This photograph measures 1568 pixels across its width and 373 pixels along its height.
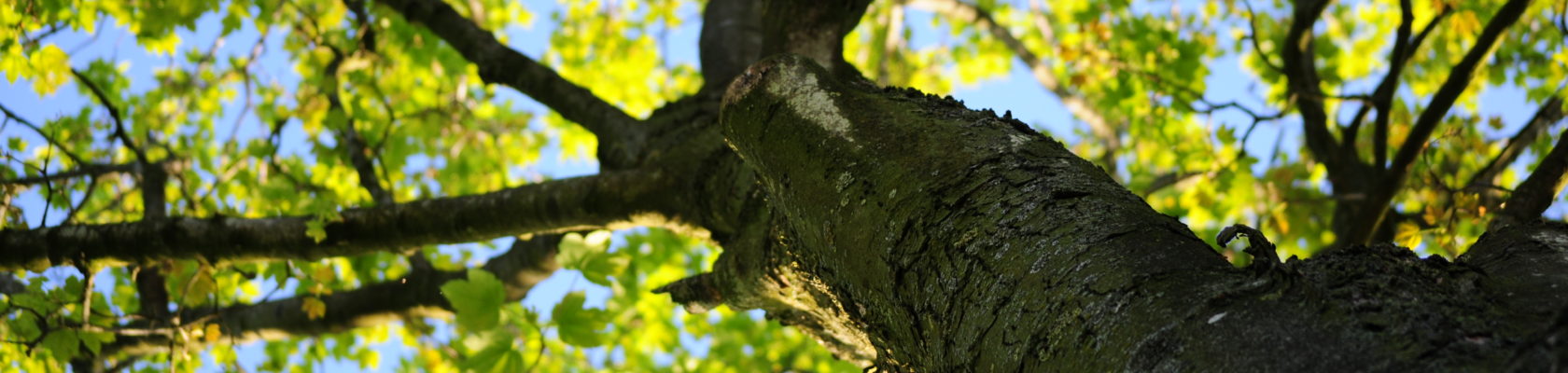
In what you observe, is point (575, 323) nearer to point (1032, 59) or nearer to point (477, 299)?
point (477, 299)

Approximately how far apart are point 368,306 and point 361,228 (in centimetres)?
147

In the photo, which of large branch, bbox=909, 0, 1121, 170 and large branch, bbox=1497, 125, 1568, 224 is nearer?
large branch, bbox=1497, 125, 1568, 224

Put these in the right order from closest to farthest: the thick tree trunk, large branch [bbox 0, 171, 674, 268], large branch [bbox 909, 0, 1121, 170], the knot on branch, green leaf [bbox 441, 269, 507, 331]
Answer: the thick tree trunk < the knot on branch < large branch [bbox 0, 171, 674, 268] < green leaf [bbox 441, 269, 507, 331] < large branch [bbox 909, 0, 1121, 170]

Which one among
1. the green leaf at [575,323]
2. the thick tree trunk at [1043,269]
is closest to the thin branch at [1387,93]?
the thick tree trunk at [1043,269]

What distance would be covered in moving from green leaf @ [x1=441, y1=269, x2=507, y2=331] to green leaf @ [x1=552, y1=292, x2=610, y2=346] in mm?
199

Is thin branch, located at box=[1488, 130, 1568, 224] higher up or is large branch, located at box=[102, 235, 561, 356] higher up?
large branch, located at box=[102, 235, 561, 356]

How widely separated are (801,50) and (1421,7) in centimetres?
636

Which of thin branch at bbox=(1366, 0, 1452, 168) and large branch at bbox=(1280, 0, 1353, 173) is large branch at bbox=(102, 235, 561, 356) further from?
large branch at bbox=(1280, 0, 1353, 173)

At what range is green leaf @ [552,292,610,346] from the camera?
3.08 meters

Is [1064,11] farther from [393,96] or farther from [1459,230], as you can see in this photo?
[393,96]

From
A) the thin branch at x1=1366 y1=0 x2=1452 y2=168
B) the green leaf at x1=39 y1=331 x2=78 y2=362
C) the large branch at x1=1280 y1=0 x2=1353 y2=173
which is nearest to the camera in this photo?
the green leaf at x1=39 y1=331 x2=78 y2=362

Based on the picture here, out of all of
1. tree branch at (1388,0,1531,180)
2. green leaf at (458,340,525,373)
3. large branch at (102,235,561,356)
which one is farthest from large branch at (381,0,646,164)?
tree branch at (1388,0,1531,180)

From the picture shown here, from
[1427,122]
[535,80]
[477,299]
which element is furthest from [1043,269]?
[1427,122]

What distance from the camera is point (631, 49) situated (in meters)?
9.01
